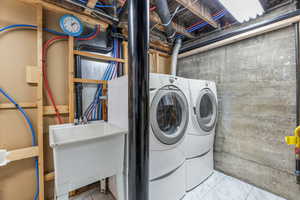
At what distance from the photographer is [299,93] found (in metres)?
1.40

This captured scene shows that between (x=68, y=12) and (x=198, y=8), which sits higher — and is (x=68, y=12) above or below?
below

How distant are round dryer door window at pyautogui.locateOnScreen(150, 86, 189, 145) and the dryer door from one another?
42 centimetres

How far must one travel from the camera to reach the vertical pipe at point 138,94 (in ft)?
2.29

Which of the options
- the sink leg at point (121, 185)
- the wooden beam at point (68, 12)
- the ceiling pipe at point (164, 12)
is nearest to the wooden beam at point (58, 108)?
the sink leg at point (121, 185)

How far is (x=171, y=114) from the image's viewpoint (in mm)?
1521

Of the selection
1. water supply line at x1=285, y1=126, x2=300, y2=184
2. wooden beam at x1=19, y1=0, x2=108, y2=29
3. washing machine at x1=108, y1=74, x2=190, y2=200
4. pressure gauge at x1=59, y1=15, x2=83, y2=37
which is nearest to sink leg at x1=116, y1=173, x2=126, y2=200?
washing machine at x1=108, y1=74, x2=190, y2=200

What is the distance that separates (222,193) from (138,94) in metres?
1.84

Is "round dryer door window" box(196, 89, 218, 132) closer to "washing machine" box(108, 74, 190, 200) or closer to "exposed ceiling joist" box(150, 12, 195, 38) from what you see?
"washing machine" box(108, 74, 190, 200)

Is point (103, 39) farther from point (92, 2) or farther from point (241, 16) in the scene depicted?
point (241, 16)

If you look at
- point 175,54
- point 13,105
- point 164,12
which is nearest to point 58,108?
point 13,105

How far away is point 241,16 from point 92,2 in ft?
6.27

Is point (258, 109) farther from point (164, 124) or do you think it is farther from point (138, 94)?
point (138, 94)

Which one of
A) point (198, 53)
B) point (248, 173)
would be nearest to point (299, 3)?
point (198, 53)

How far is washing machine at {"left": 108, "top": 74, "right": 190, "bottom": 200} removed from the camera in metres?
1.23
